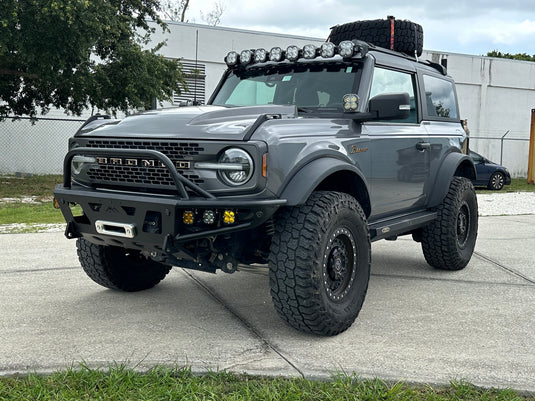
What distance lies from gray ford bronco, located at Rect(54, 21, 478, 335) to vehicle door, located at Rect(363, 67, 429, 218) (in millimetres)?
17

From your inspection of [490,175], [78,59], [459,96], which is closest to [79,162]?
[78,59]

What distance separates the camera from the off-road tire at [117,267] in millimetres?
4789

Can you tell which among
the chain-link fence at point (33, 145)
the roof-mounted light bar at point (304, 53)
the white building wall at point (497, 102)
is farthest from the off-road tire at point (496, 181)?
the roof-mounted light bar at point (304, 53)

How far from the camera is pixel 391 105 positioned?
424 cm

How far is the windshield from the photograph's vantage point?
476 cm

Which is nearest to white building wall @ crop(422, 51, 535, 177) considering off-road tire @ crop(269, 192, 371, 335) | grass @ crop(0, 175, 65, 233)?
grass @ crop(0, 175, 65, 233)

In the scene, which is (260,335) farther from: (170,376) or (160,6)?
(160,6)

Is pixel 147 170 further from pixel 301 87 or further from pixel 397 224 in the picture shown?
pixel 397 224

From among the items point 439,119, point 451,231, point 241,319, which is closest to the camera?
point 241,319

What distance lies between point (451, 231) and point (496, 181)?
15428 millimetres

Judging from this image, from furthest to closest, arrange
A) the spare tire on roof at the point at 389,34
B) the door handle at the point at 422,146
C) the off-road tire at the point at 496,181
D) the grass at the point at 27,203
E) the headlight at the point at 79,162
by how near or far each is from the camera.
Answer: the off-road tire at the point at 496,181
the grass at the point at 27,203
the spare tire on roof at the point at 389,34
the door handle at the point at 422,146
the headlight at the point at 79,162

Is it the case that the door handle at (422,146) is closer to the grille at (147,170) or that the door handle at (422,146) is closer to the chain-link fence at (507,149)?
the grille at (147,170)

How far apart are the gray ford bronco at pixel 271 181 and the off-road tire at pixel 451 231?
1.88ft

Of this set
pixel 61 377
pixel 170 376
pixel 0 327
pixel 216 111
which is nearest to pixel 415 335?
pixel 170 376
